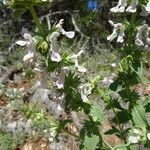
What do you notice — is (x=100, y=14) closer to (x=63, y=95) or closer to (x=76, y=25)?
(x=76, y=25)

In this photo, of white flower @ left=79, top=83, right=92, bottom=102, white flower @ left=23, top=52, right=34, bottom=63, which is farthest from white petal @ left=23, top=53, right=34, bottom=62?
white flower @ left=79, top=83, right=92, bottom=102

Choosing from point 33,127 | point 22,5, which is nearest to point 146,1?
point 22,5

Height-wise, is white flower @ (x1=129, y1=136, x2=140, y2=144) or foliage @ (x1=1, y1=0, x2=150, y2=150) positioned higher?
foliage @ (x1=1, y1=0, x2=150, y2=150)

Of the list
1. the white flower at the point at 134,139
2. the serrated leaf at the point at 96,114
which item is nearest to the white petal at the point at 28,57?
the serrated leaf at the point at 96,114

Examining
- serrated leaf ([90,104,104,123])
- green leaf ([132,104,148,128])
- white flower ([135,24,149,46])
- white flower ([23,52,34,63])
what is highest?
white flower ([23,52,34,63])

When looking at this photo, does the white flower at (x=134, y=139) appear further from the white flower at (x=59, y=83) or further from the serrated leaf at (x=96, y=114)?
the white flower at (x=59, y=83)

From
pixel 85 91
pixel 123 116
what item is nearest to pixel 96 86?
pixel 123 116

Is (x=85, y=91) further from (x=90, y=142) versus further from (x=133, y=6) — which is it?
(x=133, y=6)

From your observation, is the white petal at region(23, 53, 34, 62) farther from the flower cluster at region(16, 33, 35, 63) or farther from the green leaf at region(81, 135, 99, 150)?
the green leaf at region(81, 135, 99, 150)

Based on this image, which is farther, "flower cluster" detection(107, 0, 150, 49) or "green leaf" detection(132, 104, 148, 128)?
"green leaf" detection(132, 104, 148, 128)
